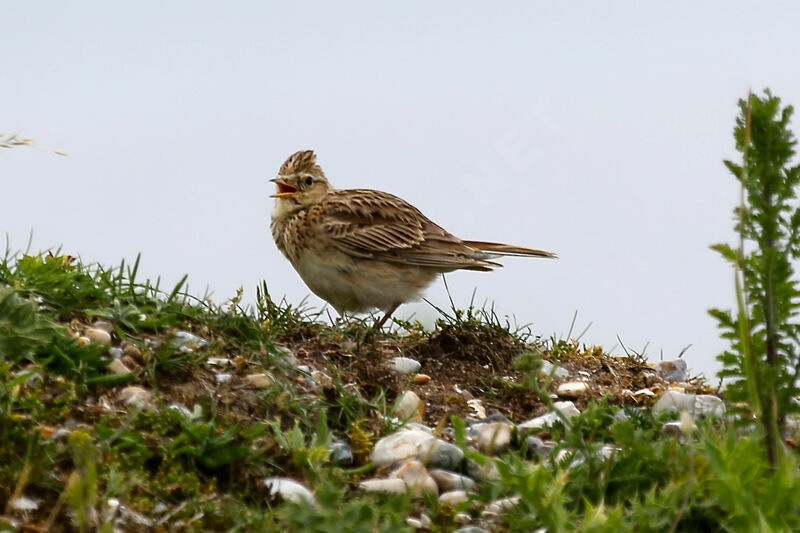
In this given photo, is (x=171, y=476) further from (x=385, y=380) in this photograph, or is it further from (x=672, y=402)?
(x=672, y=402)

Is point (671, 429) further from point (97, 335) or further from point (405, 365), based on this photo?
point (97, 335)

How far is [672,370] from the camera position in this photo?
880 cm

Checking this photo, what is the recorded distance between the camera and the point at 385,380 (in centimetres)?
686

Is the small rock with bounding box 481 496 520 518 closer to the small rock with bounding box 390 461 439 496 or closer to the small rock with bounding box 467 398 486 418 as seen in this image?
the small rock with bounding box 390 461 439 496

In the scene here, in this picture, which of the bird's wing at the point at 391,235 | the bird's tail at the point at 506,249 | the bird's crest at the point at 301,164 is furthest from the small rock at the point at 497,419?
the bird's crest at the point at 301,164

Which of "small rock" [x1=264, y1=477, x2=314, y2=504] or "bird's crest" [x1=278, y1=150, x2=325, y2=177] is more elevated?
"bird's crest" [x1=278, y1=150, x2=325, y2=177]

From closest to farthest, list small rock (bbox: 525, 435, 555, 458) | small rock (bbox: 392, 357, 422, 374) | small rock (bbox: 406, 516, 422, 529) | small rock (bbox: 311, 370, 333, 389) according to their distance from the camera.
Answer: small rock (bbox: 406, 516, 422, 529)
small rock (bbox: 525, 435, 555, 458)
small rock (bbox: 311, 370, 333, 389)
small rock (bbox: 392, 357, 422, 374)

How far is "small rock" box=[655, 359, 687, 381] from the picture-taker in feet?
28.6

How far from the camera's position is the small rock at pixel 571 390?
7.67 meters

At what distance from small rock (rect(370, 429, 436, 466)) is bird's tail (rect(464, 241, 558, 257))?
15.1 ft

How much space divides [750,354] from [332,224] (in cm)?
528

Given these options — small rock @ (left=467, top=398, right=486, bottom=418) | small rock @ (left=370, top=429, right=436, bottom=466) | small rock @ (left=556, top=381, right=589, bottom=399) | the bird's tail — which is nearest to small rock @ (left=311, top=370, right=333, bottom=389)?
small rock @ (left=370, top=429, right=436, bottom=466)

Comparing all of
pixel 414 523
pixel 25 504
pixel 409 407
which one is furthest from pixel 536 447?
pixel 25 504

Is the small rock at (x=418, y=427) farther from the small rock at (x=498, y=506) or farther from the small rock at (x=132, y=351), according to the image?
the small rock at (x=132, y=351)
